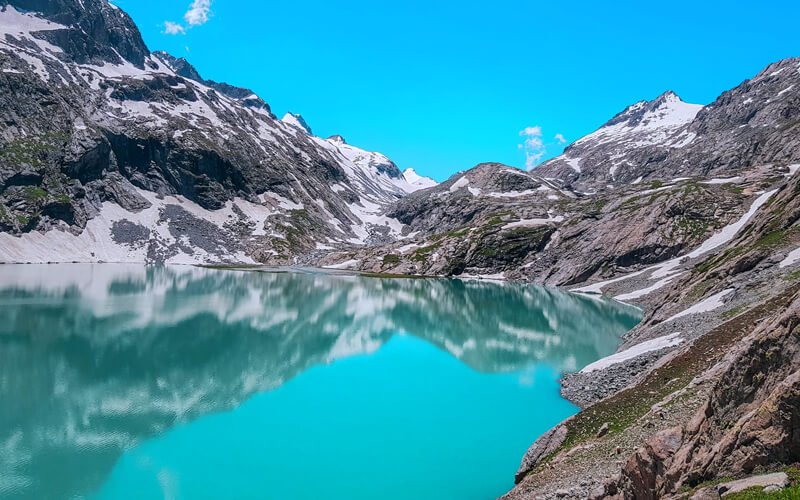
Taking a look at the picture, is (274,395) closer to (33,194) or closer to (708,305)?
(708,305)

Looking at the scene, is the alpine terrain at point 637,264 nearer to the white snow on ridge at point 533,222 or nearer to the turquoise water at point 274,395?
the white snow on ridge at point 533,222

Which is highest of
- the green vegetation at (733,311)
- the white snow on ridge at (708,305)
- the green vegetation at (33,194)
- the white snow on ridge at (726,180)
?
the green vegetation at (33,194)

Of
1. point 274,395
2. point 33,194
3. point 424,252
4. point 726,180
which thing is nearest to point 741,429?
point 274,395

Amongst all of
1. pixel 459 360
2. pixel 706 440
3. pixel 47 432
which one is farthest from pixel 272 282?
pixel 706 440

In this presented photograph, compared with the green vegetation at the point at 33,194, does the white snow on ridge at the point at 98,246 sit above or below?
below

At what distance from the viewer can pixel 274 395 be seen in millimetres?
40156

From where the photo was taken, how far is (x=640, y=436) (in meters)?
20.5

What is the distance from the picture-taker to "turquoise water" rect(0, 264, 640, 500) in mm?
25656

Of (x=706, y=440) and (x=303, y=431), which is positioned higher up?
(x=706, y=440)

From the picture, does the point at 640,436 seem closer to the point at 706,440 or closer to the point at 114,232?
the point at 706,440

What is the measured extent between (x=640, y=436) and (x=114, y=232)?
197 m

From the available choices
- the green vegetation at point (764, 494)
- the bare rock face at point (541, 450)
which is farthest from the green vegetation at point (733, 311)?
the green vegetation at point (764, 494)

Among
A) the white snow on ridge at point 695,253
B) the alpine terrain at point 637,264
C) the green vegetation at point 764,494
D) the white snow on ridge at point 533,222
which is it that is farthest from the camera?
the white snow on ridge at point 533,222

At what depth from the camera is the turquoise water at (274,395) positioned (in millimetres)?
25656
